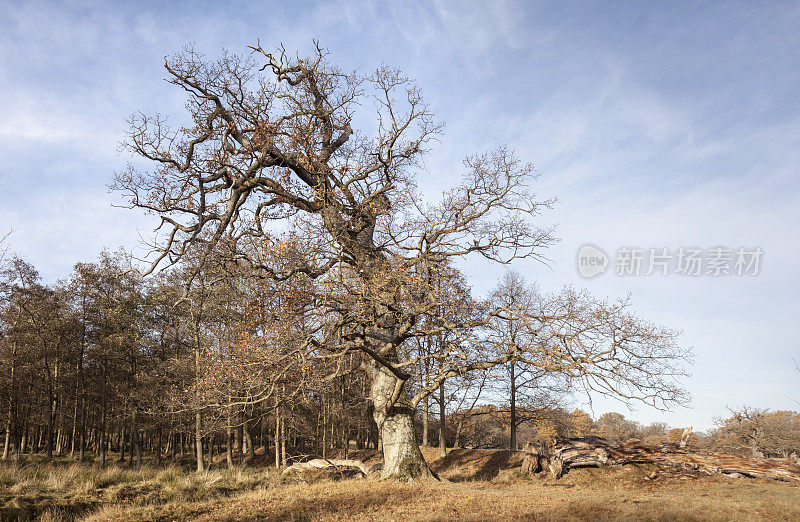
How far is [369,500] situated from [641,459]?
12452mm

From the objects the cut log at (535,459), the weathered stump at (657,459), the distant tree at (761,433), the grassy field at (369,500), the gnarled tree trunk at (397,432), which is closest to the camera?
the grassy field at (369,500)

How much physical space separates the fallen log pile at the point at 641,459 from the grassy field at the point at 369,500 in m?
0.72

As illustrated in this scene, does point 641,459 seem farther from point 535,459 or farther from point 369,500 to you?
point 369,500

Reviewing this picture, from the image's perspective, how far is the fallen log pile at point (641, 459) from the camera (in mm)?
16548

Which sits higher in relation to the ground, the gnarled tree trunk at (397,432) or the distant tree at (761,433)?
the gnarled tree trunk at (397,432)

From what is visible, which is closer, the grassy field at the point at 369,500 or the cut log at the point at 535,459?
the grassy field at the point at 369,500

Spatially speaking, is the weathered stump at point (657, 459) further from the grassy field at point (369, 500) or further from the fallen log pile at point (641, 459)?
the grassy field at point (369, 500)

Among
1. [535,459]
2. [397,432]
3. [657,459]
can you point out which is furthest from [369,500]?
[657,459]

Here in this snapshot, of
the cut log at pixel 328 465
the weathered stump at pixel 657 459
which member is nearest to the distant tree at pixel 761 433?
the weathered stump at pixel 657 459

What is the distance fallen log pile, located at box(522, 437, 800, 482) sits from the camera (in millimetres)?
16548

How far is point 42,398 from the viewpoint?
102 ft

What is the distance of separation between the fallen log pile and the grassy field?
723mm

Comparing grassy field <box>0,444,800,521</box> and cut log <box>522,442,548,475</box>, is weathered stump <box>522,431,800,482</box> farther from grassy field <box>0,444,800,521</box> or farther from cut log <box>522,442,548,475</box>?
grassy field <box>0,444,800,521</box>

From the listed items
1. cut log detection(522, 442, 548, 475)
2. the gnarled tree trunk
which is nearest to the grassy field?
the gnarled tree trunk
